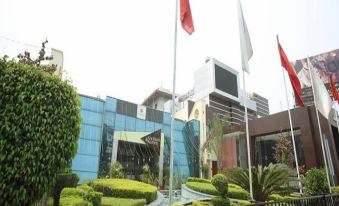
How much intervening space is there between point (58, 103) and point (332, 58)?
169 ft

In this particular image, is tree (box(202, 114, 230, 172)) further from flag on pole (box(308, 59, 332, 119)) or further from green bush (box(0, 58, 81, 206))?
green bush (box(0, 58, 81, 206))

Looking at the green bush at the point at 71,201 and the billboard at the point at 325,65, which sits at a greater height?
the billboard at the point at 325,65

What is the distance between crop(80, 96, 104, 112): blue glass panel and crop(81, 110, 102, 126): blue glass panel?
50 cm

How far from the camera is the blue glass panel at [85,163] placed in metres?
28.9

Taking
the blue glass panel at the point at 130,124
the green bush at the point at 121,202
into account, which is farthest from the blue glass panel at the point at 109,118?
the green bush at the point at 121,202

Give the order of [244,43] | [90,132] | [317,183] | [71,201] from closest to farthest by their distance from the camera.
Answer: [71,201], [244,43], [317,183], [90,132]

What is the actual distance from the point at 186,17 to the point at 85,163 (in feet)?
77.4

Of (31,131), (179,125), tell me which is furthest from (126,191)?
(179,125)

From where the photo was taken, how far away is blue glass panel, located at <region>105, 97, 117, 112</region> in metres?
33.6

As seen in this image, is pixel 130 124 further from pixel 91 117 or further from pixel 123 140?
pixel 91 117

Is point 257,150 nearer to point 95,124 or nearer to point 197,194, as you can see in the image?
point 197,194

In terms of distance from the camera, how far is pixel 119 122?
3425 cm

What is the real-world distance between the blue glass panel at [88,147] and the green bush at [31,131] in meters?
24.2

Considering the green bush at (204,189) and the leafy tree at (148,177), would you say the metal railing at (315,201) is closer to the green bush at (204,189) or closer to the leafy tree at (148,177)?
the green bush at (204,189)
